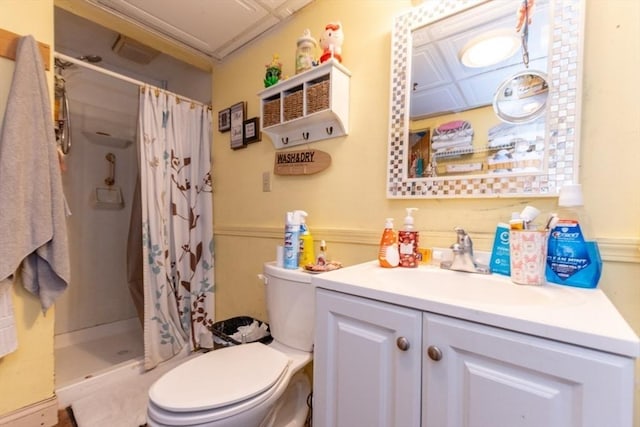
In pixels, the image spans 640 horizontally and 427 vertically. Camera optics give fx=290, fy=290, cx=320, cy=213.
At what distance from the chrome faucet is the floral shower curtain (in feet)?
5.22

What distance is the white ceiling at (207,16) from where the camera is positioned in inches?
58.4

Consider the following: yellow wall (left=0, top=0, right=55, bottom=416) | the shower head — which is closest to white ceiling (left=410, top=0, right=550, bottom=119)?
yellow wall (left=0, top=0, right=55, bottom=416)

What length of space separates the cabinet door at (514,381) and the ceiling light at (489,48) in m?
0.90

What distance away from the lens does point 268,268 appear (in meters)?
1.29

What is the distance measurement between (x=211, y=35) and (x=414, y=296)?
1863mm

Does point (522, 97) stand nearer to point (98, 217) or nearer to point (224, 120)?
point (224, 120)

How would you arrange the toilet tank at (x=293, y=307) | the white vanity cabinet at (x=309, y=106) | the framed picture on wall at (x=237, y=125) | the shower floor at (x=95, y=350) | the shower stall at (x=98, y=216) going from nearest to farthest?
the toilet tank at (x=293, y=307) → the white vanity cabinet at (x=309, y=106) → the shower floor at (x=95, y=350) → the framed picture on wall at (x=237, y=125) → the shower stall at (x=98, y=216)

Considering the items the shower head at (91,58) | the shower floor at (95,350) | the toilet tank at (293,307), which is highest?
the shower head at (91,58)

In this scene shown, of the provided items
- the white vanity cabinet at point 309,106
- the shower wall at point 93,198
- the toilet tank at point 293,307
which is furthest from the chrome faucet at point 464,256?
the shower wall at point 93,198

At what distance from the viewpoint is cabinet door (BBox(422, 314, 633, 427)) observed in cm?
47

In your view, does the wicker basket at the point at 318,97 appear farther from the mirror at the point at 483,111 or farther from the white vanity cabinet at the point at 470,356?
the white vanity cabinet at the point at 470,356

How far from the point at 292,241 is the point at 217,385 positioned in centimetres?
59

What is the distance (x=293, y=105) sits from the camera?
1420 mm

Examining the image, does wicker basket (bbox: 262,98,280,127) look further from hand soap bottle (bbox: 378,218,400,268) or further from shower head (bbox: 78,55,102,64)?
shower head (bbox: 78,55,102,64)
